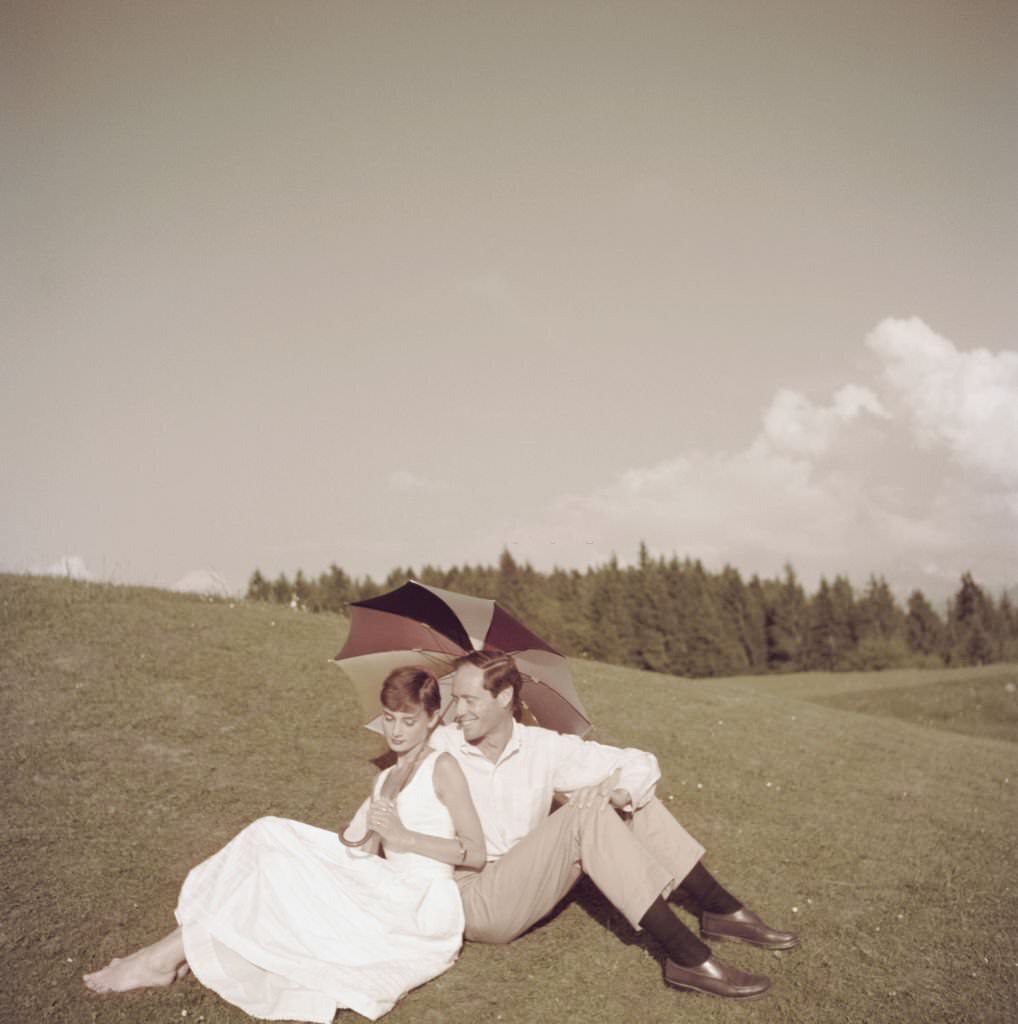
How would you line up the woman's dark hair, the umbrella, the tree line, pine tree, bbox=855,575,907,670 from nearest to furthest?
the woman's dark hair → the umbrella → the tree line → pine tree, bbox=855,575,907,670

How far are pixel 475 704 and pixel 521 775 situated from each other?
70 centimetres

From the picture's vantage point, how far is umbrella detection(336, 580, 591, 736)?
605cm

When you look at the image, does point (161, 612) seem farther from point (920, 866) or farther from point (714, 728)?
point (920, 866)

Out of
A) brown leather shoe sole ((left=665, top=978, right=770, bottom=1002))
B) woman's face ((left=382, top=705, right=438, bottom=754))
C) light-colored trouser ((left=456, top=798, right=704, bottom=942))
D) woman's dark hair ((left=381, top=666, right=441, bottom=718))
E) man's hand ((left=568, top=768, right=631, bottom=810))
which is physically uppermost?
woman's dark hair ((left=381, top=666, right=441, bottom=718))

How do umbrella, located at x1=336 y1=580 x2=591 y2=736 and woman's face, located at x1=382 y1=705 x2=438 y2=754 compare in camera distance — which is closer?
woman's face, located at x1=382 y1=705 x2=438 y2=754

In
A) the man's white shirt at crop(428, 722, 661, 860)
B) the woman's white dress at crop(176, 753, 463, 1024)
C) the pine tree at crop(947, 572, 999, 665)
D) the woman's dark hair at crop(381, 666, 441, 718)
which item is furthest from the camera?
the pine tree at crop(947, 572, 999, 665)

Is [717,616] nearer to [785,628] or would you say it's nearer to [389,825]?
[785,628]

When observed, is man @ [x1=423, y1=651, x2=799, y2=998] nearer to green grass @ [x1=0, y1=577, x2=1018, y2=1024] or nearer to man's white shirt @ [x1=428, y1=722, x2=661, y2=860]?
man's white shirt @ [x1=428, y1=722, x2=661, y2=860]

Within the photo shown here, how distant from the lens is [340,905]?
510 centimetres

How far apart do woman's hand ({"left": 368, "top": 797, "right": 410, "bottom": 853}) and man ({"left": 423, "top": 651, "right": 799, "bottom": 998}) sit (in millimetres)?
550

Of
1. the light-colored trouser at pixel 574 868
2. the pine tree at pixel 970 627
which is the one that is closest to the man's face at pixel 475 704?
the light-colored trouser at pixel 574 868

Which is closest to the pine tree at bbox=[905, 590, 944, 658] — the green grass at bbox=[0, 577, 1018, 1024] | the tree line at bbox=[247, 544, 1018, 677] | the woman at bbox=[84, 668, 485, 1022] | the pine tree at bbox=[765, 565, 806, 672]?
the tree line at bbox=[247, 544, 1018, 677]

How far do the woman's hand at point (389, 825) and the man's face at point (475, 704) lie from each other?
706mm

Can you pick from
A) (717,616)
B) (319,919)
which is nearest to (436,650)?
(319,919)
